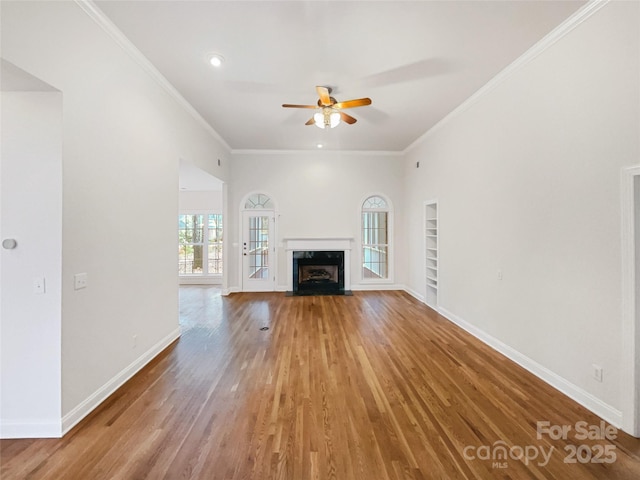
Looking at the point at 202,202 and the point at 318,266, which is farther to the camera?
the point at 202,202

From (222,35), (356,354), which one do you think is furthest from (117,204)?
(356,354)

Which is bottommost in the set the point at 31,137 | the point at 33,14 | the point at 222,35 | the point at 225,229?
the point at 225,229

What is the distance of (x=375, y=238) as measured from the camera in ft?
21.2

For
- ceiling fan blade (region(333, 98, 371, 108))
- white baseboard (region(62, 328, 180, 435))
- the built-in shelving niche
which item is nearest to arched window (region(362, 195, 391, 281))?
the built-in shelving niche

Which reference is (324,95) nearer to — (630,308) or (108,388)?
(630,308)

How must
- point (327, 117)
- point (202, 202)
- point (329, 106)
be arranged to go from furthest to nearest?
point (202, 202) < point (327, 117) < point (329, 106)

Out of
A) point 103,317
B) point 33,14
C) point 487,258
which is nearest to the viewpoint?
point 33,14

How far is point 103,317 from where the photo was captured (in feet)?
7.33

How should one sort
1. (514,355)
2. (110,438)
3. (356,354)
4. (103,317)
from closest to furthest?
(110,438)
(103,317)
(514,355)
(356,354)

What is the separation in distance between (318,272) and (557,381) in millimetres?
4523

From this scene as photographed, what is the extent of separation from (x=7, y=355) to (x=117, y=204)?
52.2 inches

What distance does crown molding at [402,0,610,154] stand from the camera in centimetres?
207

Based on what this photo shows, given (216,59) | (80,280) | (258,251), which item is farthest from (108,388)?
(258,251)

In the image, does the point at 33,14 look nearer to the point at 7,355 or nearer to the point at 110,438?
the point at 7,355
